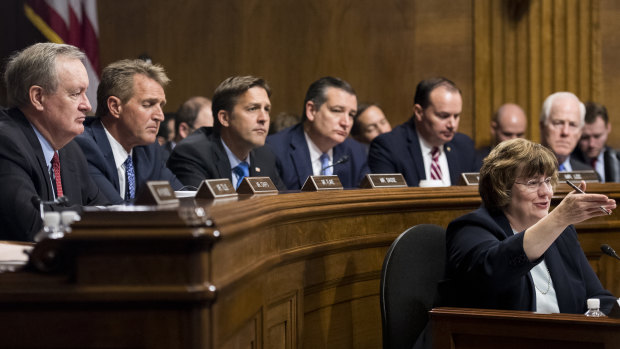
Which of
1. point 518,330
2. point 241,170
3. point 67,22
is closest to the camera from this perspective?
point 518,330

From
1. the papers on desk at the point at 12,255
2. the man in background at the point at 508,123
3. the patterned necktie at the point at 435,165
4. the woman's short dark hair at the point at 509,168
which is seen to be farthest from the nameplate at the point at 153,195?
the man in background at the point at 508,123

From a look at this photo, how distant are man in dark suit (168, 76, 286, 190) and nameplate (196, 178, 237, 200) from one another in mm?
Answer: 1449

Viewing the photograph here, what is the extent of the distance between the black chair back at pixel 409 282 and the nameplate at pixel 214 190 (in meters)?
0.48

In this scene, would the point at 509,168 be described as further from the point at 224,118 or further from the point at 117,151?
the point at 224,118

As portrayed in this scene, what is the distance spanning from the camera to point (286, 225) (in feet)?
7.42

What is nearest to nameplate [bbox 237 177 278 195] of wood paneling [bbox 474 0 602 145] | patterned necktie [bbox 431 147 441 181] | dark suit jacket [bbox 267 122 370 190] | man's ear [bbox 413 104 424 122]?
dark suit jacket [bbox 267 122 370 190]

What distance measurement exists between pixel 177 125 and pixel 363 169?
1.58 metres

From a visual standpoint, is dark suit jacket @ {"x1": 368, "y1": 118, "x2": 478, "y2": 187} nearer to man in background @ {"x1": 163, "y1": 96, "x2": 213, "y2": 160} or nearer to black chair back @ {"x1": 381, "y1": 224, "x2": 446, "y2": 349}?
man in background @ {"x1": 163, "y1": 96, "x2": 213, "y2": 160}

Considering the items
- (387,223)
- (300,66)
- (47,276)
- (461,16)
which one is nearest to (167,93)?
(300,66)

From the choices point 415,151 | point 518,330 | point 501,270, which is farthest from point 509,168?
point 415,151

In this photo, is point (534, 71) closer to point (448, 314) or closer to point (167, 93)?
Answer: point (167, 93)

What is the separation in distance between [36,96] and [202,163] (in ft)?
4.18

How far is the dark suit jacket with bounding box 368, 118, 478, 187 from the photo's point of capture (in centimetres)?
436

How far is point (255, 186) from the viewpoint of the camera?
2.56 meters
